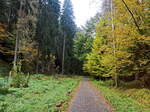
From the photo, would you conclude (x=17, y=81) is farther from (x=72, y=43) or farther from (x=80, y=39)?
(x=72, y=43)

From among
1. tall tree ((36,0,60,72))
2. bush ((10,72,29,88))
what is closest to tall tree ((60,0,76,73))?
tall tree ((36,0,60,72))

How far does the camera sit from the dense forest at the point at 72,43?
35.9 ft

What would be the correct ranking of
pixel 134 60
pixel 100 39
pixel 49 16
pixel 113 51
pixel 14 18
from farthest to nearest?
pixel 49 16, pixel 14 18, pixel 100 39, pixel 113 51, pixel 134 60

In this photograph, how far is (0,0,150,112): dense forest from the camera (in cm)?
1095

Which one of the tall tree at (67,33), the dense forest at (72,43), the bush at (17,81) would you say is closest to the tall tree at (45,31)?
the dense forest at (72,43)

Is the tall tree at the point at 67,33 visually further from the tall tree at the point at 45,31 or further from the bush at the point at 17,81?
the bush at the point at 17,81

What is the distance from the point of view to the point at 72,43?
4372 centimetres

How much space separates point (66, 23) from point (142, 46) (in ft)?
103

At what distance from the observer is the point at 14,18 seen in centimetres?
2531

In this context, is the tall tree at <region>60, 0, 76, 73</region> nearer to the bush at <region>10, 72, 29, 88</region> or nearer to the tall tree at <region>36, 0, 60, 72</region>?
the tall tree at <region>36, 0, 60, 72</region>

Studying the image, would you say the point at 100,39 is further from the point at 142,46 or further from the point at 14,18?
the point at 14,18

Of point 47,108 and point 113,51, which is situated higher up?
point 113,51

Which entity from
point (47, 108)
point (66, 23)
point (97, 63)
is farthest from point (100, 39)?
point (66, 23)

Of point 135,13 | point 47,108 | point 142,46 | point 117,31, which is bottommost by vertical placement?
point 47,108
